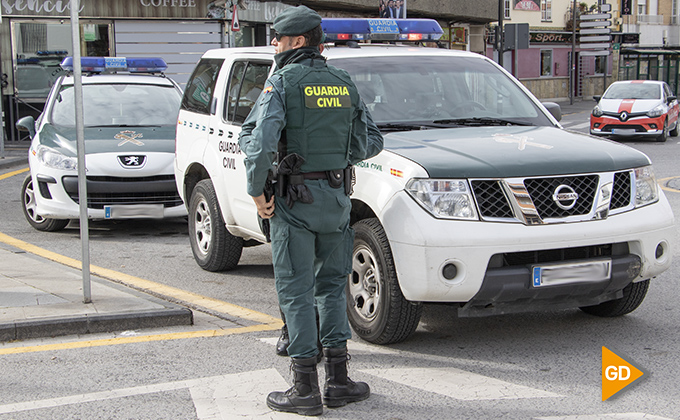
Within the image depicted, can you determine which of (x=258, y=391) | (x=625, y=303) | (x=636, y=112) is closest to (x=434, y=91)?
(x=625, y=303)

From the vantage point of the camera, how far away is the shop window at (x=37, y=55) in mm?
21109

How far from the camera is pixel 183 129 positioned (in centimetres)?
750

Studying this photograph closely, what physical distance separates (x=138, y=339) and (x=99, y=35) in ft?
60.1

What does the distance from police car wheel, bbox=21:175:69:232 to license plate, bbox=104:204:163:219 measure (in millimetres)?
905

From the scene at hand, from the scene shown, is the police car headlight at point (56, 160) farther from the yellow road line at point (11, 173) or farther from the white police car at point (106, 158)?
the yellow road line at point (11, 173)

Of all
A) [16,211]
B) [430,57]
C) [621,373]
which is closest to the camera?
[621,373]

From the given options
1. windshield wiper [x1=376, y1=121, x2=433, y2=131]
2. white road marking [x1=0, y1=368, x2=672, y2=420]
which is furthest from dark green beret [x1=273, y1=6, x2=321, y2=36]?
white road marking [x1=0, y1=368, x2=672, y2=420]

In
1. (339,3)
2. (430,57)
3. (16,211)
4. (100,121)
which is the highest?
(339,3)

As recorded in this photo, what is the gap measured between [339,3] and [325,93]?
2445cm

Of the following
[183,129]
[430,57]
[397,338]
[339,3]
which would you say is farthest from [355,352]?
[339,3]

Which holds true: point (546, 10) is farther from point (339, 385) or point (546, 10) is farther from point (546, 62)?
point (339, 385)

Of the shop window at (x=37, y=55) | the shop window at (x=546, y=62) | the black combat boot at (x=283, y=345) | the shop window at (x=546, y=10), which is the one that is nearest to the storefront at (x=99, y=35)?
the shop window at (x=37, y=55)

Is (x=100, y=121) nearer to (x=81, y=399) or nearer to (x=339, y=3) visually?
(x=81, y=399)

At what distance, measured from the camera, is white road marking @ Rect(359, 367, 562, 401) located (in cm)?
425
